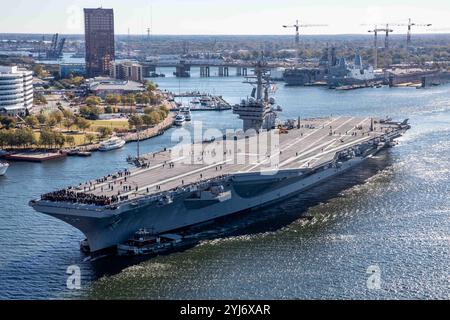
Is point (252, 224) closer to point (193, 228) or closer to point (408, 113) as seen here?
point (193, 228)

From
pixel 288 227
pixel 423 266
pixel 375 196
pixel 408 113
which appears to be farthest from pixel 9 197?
pixel 408 113

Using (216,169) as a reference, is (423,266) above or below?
below

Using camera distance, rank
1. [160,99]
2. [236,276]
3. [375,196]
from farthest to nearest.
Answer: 1. [160,99]
2. [375,196]
3. [236,276]

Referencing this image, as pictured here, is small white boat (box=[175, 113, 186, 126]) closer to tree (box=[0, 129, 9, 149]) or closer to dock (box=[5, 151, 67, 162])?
dock (box=[5, 151, 67, 162])

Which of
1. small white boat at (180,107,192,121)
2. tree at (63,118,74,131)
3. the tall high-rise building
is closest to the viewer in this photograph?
tree at (63,118,74,131)

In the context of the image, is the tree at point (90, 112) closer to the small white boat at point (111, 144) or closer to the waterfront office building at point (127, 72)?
the small white boat at point (111, 144)

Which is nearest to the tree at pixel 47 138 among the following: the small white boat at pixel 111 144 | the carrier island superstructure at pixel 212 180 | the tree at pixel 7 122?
the small white boat at pixel 111 144

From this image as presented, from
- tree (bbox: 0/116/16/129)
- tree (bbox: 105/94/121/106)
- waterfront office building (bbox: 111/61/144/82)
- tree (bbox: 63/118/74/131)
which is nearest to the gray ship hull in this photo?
tree (bbox: 63/118/74/131)
